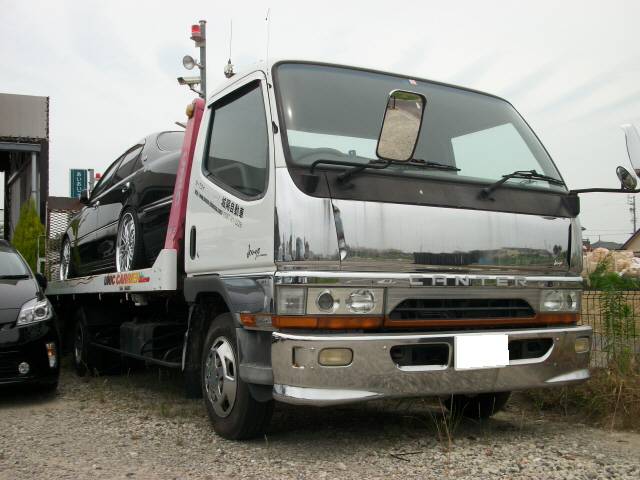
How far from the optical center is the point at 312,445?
4.12m

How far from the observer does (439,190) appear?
12.7 feet

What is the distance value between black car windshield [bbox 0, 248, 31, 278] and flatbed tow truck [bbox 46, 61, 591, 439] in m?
2.53

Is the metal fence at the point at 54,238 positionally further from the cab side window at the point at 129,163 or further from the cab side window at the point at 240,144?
the cab side window at the point at 240,144

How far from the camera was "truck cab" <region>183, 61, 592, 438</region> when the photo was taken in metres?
3.52

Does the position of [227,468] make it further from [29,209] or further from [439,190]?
[29,209]

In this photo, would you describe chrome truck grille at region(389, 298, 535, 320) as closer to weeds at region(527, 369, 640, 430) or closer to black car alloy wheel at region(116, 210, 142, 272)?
weeds at region(527, 369, 640, 430)

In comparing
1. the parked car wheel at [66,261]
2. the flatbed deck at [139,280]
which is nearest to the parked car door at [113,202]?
the flatbed deck at [139,280]

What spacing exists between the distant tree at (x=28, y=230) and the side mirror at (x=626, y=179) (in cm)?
1254

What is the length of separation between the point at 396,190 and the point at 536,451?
1.70m

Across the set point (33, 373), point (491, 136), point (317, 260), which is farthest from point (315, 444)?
point (33, 373)

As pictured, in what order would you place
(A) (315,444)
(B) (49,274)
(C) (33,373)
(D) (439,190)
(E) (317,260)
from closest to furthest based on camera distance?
(E) (317,260) < (D) (439,190) < (A) (315,444) < (C) (33,373) < (B) (49,274)

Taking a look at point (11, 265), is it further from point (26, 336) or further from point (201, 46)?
point (201, 46)

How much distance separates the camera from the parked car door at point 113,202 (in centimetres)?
637

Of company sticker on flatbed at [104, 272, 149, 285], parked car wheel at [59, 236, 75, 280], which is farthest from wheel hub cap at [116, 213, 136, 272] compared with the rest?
parked car wheel at [59, 236, 75, 280]
